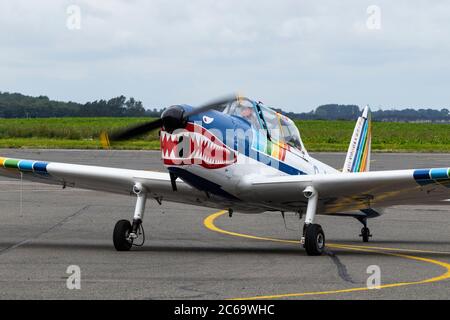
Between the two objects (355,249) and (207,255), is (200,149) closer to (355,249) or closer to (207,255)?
(207,255)

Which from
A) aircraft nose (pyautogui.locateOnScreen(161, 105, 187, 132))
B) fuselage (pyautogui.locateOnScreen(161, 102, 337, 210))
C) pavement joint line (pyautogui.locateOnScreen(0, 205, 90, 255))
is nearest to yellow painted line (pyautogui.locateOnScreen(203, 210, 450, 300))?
fuselage (pyautogui.locateOnScreen(161, 102, 337, 210))

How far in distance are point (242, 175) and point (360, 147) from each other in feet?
16.0

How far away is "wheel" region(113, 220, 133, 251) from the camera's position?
48.8 feet

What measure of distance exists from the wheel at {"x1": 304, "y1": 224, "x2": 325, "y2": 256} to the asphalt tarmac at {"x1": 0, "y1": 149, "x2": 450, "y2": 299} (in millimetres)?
187

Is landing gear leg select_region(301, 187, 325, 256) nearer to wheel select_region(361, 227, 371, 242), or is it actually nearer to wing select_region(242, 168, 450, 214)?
wing select_region(242, 168, 450, 214)

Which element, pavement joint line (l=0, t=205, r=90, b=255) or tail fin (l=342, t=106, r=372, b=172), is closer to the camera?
pavement joint line (l=0, t=205, r=90, b=255)

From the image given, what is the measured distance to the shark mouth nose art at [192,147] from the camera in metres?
13.5

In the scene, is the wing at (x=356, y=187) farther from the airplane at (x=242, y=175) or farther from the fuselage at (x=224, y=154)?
the fuselage at (x=224, y=154)

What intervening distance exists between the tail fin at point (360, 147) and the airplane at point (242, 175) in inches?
81.1

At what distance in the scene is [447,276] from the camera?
39.4ft

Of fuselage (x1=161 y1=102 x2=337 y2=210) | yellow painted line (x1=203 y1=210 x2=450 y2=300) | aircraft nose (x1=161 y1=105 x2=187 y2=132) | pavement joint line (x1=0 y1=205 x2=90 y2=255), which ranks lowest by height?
yellow painted line (x1=203 y1=210 x2=450 y2=300)

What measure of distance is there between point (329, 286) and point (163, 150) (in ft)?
12.1

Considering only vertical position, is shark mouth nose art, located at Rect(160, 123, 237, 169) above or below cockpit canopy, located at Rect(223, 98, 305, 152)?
below
